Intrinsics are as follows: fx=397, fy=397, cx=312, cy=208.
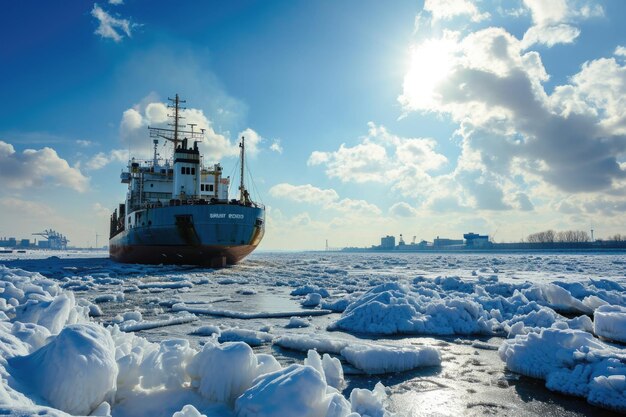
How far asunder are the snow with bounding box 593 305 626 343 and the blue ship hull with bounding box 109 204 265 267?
2115cm

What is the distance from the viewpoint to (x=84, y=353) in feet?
10.2

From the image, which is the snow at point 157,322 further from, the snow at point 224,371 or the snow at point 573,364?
the snow at point 573,364

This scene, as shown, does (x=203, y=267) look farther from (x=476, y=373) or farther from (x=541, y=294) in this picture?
(x=476, y=373)

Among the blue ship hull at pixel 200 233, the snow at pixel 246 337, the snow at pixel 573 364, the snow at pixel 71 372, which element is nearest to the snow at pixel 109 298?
the snow at pixel 246 337

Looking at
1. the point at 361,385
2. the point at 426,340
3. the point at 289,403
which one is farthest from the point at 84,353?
the point at 426,340

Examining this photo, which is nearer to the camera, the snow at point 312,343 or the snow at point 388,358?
the snow at point 388,358

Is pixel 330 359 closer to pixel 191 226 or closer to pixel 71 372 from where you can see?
pixel 71 372

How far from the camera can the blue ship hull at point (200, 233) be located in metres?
25.0

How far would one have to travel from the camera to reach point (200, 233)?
82.3 ft

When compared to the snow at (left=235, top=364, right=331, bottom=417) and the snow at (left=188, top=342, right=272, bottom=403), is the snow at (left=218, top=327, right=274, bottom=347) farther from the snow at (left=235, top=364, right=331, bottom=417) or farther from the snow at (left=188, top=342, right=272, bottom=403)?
the snow at (left=235, top=364, right=331, bottom=417)

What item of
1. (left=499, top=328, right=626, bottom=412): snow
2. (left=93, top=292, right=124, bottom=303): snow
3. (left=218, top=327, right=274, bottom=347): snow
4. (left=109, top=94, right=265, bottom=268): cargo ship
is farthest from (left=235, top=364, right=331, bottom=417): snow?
(left=109, top=94, right=265, bottom=268): cargo ship

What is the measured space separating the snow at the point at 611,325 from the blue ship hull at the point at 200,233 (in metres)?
21.1

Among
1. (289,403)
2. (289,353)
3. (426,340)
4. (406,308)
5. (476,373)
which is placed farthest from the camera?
A: (406,308)

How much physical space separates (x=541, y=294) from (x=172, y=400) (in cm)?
1025
